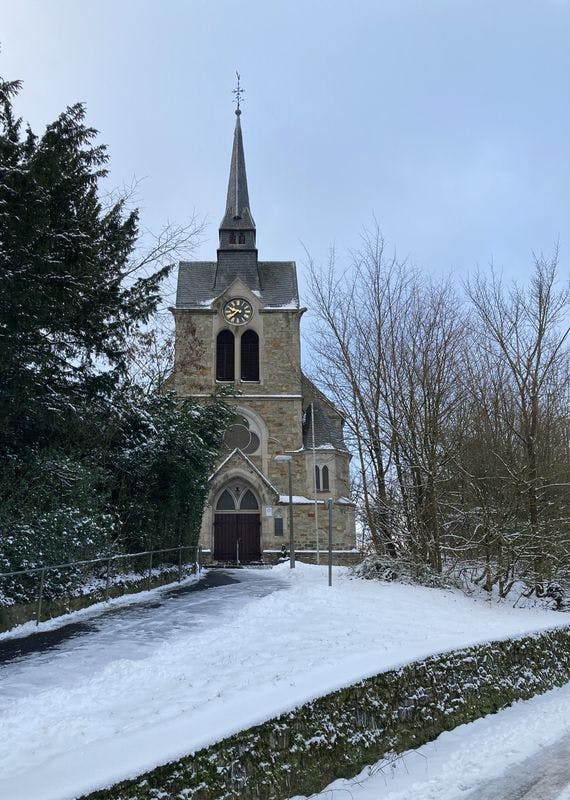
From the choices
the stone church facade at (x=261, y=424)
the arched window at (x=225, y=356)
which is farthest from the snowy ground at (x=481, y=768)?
the arched window at (x=225, y=356)

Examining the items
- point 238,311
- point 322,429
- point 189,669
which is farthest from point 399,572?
point 238,311

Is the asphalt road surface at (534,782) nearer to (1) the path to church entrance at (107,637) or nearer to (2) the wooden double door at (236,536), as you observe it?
(1) the path to church entrance at (107,637)

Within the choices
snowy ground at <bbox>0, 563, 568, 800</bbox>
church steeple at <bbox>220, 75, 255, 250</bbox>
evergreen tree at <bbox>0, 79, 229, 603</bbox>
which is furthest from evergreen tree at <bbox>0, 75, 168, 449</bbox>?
church steeple at <bbox>220, 75, 255, 250</bbox>

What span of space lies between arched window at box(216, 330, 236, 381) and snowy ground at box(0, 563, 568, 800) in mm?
18109

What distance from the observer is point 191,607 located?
11.1m

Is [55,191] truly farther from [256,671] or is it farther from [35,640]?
[256,671]

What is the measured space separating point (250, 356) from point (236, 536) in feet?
27.3

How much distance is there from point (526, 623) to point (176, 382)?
66.0ft

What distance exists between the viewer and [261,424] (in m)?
29.2

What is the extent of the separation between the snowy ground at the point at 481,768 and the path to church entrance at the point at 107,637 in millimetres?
3078

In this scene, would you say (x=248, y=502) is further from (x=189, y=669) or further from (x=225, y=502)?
(x=189, y=669)

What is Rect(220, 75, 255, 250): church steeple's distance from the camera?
34219 millimetres

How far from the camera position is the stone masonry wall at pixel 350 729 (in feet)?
15.9

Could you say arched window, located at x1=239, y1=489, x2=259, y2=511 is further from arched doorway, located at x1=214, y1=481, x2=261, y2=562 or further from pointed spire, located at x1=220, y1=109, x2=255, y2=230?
pointed spire, located at x1=220, y1=109, x2=255, y2=230
